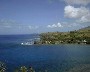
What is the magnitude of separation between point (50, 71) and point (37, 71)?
561cm

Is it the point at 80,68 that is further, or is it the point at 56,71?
the point at 80,68

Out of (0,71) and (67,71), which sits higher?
(0,71)

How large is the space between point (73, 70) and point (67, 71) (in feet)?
12.2

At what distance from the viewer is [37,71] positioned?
288ft

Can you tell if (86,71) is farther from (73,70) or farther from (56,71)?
(56,71)

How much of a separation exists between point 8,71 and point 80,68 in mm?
32474

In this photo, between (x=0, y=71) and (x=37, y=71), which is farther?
(x=37, y=71)

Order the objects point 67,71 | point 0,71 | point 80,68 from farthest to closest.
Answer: point 80,68 → point 67,71 → point 0,71

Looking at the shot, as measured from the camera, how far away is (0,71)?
48.3 metres

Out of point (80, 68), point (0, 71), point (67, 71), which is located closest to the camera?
point (0, 71)

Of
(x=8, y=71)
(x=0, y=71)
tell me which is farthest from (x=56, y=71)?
(x=0, y=71)

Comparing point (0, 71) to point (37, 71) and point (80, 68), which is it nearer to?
point (37, 71)

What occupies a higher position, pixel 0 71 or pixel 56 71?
pixel 0 71

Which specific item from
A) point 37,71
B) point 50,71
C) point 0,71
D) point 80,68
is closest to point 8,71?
point 37,71
